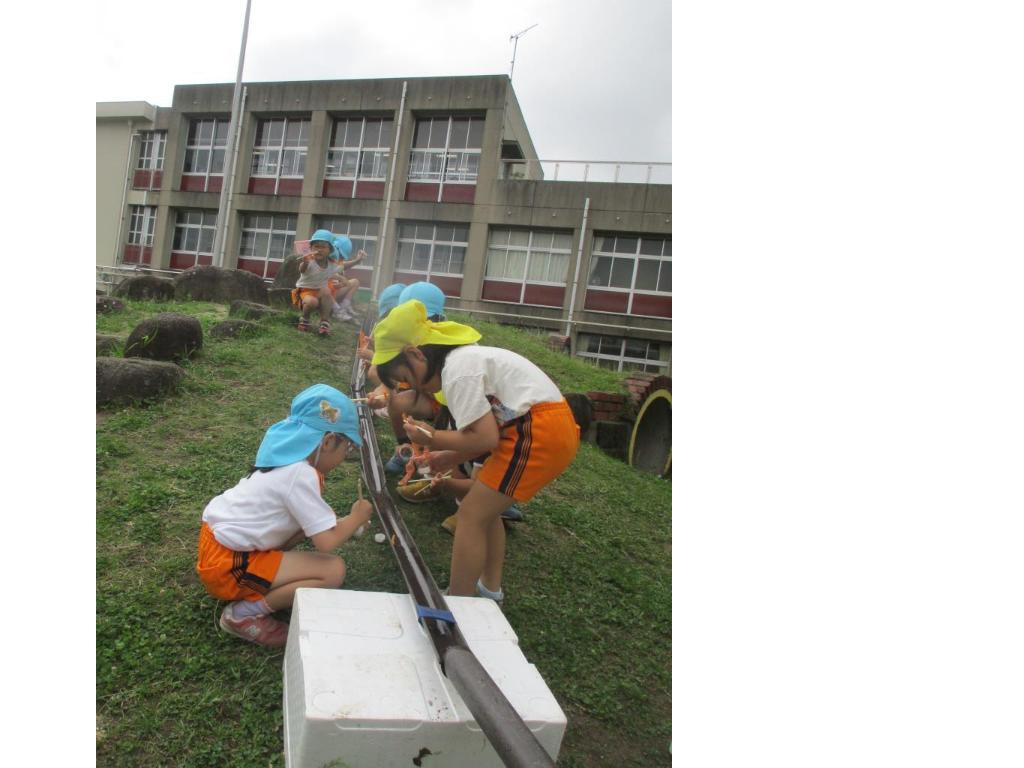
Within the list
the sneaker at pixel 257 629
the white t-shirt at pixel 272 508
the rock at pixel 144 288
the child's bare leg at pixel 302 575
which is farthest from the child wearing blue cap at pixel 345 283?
the sneaker at pixel 257 629

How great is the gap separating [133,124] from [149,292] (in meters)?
0.44

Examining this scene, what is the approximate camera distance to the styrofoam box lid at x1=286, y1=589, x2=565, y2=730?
72 centimetres

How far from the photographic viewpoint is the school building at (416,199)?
4.25 feet

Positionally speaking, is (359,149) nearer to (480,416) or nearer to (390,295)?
(390,295)

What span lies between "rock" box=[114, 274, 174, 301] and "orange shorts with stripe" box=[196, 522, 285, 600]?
73 centimetres

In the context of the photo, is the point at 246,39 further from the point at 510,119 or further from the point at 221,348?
the point at 221,348

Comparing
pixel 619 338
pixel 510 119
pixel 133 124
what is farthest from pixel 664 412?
pixel 133 124

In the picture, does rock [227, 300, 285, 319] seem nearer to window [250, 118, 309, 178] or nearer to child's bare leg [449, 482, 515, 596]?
window [250, 118, 309, 178]

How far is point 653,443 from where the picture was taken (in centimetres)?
204

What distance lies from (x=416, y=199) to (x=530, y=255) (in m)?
0.31

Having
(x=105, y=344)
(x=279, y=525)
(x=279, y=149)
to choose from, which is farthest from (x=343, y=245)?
(x=279, y=525)

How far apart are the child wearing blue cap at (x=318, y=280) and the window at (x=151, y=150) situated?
1.22 feet

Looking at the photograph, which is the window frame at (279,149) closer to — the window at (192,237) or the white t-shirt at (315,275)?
the window at (192,237)

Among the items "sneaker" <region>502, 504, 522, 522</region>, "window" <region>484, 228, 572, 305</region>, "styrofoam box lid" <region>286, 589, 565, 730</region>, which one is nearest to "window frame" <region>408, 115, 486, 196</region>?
"window" <region>484, 228, 572, 305</region>
